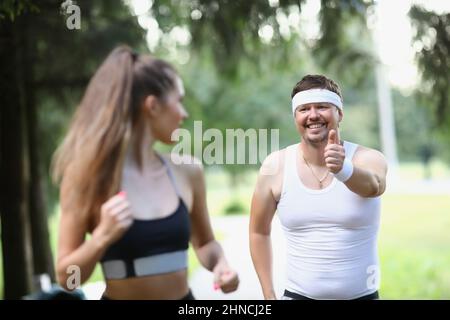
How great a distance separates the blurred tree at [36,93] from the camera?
8.66ft

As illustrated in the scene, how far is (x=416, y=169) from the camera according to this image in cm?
287

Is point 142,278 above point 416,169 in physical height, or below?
below

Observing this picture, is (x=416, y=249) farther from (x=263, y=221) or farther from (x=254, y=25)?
(x=263, y=221)

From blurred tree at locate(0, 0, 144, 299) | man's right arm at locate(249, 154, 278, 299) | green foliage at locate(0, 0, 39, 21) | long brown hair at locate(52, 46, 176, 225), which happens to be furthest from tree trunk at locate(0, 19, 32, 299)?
man's right arm at locate(249, 154, 278, 299)

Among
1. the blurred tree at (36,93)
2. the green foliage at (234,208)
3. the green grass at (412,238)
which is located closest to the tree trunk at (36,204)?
the blurred tree at (36,93)

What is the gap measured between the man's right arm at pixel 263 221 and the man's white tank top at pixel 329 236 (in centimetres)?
4

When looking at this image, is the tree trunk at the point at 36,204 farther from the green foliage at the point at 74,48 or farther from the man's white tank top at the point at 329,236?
the man's white tank top at the point at 329,236

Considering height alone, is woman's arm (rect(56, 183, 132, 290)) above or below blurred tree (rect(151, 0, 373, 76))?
below

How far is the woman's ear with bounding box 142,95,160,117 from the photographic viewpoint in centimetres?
193

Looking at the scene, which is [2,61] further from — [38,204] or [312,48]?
[312,48]

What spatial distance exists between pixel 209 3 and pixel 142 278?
4.85 feet

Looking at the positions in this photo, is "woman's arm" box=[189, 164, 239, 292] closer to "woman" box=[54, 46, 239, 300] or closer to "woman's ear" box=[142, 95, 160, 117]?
"woman" box=[54, 46, 239, 300]

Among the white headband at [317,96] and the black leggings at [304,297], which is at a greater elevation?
the white headband at [317,96]

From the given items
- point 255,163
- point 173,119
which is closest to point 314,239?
point 255,163
